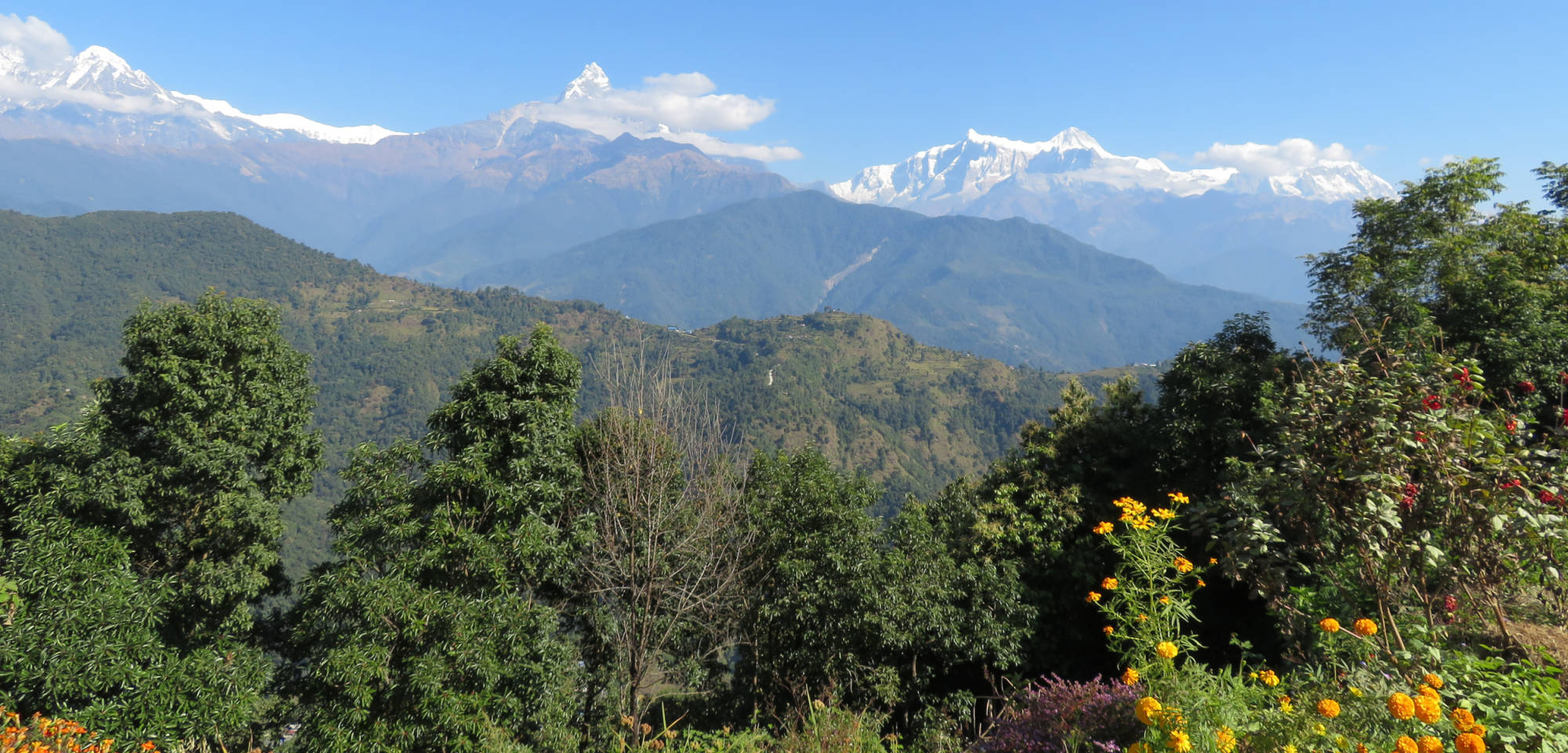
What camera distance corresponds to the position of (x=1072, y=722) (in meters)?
4.07

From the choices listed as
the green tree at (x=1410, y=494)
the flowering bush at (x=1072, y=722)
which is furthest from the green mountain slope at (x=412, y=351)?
the green tree at (x=1410, y=494)

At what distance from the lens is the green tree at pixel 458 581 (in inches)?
364

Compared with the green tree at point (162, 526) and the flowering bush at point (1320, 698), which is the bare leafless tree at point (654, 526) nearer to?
the green tree at point (162, 526)

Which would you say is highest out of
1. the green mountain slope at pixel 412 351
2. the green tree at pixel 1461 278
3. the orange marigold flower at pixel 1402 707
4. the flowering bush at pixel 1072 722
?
the green tree at pixel 1461 278

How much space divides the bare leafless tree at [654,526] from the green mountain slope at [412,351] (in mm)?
107020

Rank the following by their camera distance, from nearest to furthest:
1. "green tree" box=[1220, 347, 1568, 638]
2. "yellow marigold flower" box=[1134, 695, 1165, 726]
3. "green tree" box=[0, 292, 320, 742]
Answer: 1. "yellow marigold flower" box=[1134, 695, 1165, 726]
2. "green tree" box=[1220, 347, 1568, 638]
3. "green tree" box=[0, 292, 320, 742]

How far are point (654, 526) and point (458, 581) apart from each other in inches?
118

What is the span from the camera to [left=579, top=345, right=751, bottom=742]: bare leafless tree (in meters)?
11.0

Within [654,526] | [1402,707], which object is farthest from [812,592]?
[1402,707]

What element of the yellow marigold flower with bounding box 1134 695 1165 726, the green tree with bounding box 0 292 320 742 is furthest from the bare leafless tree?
the yellow marigold flower with bounding box 1134 695 1165 726

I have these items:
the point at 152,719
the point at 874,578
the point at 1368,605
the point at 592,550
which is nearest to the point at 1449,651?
the point at 1368,605

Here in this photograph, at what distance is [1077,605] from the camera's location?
13266 millimetres

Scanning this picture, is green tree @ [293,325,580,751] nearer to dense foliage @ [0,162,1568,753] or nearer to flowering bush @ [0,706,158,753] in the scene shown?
dense foliage @ [0,162,1568,753]

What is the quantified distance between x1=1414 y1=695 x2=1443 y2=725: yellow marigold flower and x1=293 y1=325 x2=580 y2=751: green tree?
922 cm
